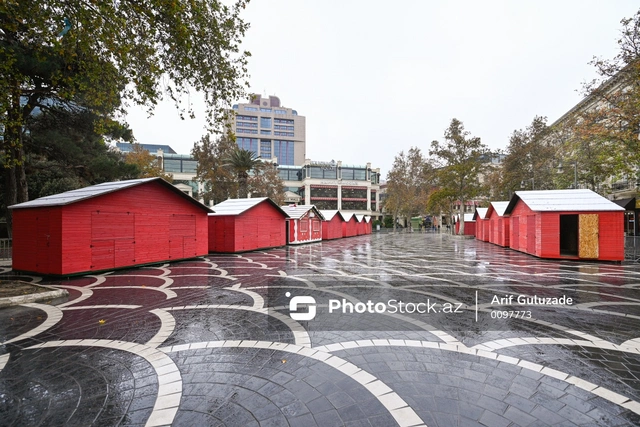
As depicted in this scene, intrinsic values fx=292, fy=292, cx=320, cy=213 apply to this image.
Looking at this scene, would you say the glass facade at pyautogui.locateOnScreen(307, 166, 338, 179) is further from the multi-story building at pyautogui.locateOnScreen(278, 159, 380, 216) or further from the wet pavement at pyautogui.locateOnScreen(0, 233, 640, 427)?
the wet pavement at pyautogui.locateOnScreen(0, 233, 640, 427)

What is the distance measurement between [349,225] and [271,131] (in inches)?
3605

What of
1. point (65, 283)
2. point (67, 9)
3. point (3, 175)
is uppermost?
point (67, 9)

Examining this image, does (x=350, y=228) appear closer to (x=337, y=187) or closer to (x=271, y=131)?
(x=337, y=187)

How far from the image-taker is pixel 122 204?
40.1 ft

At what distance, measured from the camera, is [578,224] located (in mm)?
15836

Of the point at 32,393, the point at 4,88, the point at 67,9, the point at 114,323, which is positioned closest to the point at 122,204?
the point at 4,88

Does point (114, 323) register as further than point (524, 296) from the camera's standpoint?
No

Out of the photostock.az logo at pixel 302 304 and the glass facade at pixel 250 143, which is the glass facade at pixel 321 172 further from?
the photostock.az logo at pixel 302 304

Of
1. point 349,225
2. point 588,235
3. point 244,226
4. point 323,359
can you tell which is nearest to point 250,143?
point 349,225

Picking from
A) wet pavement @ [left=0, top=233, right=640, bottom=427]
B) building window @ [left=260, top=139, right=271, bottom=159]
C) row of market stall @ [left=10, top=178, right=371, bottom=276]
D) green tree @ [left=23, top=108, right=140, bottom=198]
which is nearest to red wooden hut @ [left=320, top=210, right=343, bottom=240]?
row of market stall @ [left=10, top=178, right=371, bottom=276]

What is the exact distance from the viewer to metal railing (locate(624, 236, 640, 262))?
Result: 660 inches

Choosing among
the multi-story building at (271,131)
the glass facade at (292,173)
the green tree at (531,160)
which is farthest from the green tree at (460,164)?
the multi-story building at (271,131)

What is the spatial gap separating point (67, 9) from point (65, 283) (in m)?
8.14

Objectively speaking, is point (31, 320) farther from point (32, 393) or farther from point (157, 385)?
point (157, 385)
